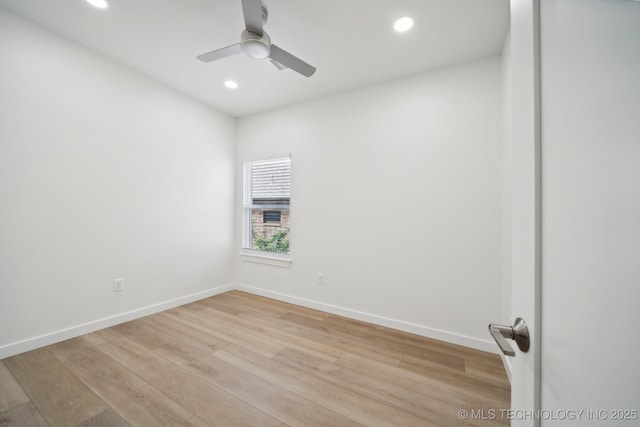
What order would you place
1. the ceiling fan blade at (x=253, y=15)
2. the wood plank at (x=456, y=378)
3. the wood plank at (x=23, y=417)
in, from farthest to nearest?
the wood plank at (x=456, y=378) → the ceiling fan blade at (x=253, y=15) → the wood plank at (x=23, y=417)

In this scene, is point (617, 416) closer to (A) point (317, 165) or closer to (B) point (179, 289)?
(A) point (317, 165)

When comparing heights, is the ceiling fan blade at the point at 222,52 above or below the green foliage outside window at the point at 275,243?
above

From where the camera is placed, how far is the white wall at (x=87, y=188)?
1.93m

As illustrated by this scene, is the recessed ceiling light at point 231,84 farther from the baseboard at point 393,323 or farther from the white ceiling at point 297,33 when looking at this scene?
the baseboard at point 393,323

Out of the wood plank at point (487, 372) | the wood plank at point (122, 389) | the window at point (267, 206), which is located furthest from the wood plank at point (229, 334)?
the wood plank at point (487, 372)

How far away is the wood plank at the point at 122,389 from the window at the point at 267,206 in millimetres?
2070

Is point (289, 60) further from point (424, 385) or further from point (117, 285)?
point (117, 285)

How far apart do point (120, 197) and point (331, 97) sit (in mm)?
2737

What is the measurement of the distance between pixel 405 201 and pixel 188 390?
2.47 metres

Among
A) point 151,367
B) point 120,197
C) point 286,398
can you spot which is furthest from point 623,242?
point 120,197

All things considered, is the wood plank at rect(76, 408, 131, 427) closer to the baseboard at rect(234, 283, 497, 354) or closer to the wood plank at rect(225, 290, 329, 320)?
the wood plank at rect(225, 290, 329, 320)

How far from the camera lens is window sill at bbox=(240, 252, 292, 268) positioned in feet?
10.9

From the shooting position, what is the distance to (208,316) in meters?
2.76

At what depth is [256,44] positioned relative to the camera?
171 centimetres
